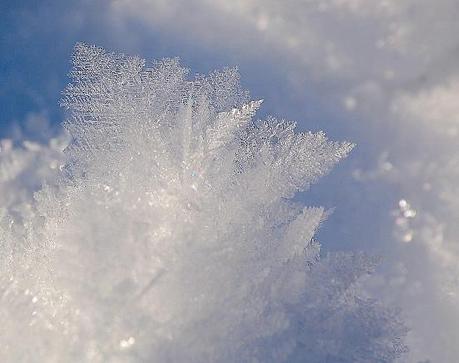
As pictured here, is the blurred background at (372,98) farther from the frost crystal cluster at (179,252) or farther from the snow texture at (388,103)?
the frost crystal cluster at (179,252)

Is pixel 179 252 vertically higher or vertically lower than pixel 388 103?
lower

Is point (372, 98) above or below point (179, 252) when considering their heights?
above

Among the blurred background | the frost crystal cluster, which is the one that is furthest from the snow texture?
the frost crystal cluster

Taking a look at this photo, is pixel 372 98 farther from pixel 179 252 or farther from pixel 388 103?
pixel 179 252

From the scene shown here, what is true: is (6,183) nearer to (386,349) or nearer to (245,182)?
(245,182)

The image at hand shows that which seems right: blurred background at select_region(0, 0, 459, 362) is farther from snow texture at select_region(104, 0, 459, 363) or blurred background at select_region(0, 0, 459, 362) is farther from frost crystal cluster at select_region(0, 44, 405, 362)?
frost crystal cluster at select_region(0, 44, 405, 362)

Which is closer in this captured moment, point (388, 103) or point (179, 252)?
point (179, 252)

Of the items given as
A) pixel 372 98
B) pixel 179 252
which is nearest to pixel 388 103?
pixel 372 98

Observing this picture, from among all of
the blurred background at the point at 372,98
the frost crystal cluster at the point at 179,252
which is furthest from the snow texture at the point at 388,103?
the frost crystal cluster at the point at 179,252
